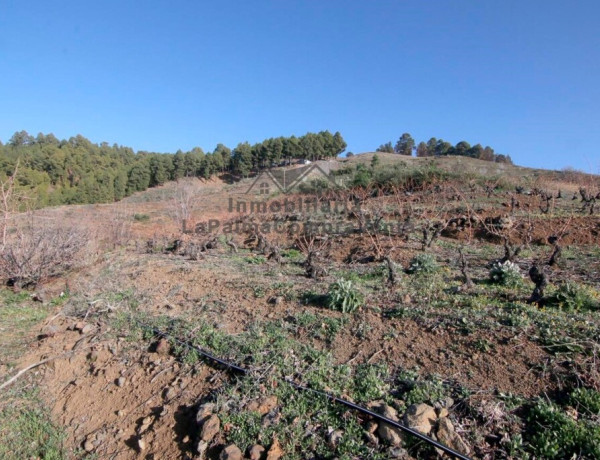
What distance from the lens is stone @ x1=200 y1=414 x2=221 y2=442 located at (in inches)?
93.4

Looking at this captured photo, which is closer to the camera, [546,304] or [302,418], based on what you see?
[302,418]

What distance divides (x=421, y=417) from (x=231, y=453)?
1307 millimetres

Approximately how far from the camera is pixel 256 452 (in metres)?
2.21

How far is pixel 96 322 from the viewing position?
427 centimetres

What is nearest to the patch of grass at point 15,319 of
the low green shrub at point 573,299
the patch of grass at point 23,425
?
the patch of grass at point 23,425

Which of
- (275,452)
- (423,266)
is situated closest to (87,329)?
(275,452)

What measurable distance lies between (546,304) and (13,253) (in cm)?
812

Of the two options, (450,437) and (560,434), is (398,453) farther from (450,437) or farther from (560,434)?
(560,434)

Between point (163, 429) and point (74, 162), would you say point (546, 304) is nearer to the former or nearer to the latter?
point (163, 429)

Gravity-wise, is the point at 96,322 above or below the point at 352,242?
below

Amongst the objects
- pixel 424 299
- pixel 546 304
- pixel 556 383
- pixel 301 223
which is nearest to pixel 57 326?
pixel 424 299

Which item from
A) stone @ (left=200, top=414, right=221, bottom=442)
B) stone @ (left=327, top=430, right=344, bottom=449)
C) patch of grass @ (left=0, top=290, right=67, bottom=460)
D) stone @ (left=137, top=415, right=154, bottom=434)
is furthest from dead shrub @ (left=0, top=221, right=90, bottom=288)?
stone @ (left=327, top=430, right=344, bottom=449)

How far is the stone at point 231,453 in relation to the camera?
2166 mm

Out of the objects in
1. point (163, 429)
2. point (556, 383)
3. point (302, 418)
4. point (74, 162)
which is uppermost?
point (74, 162)
